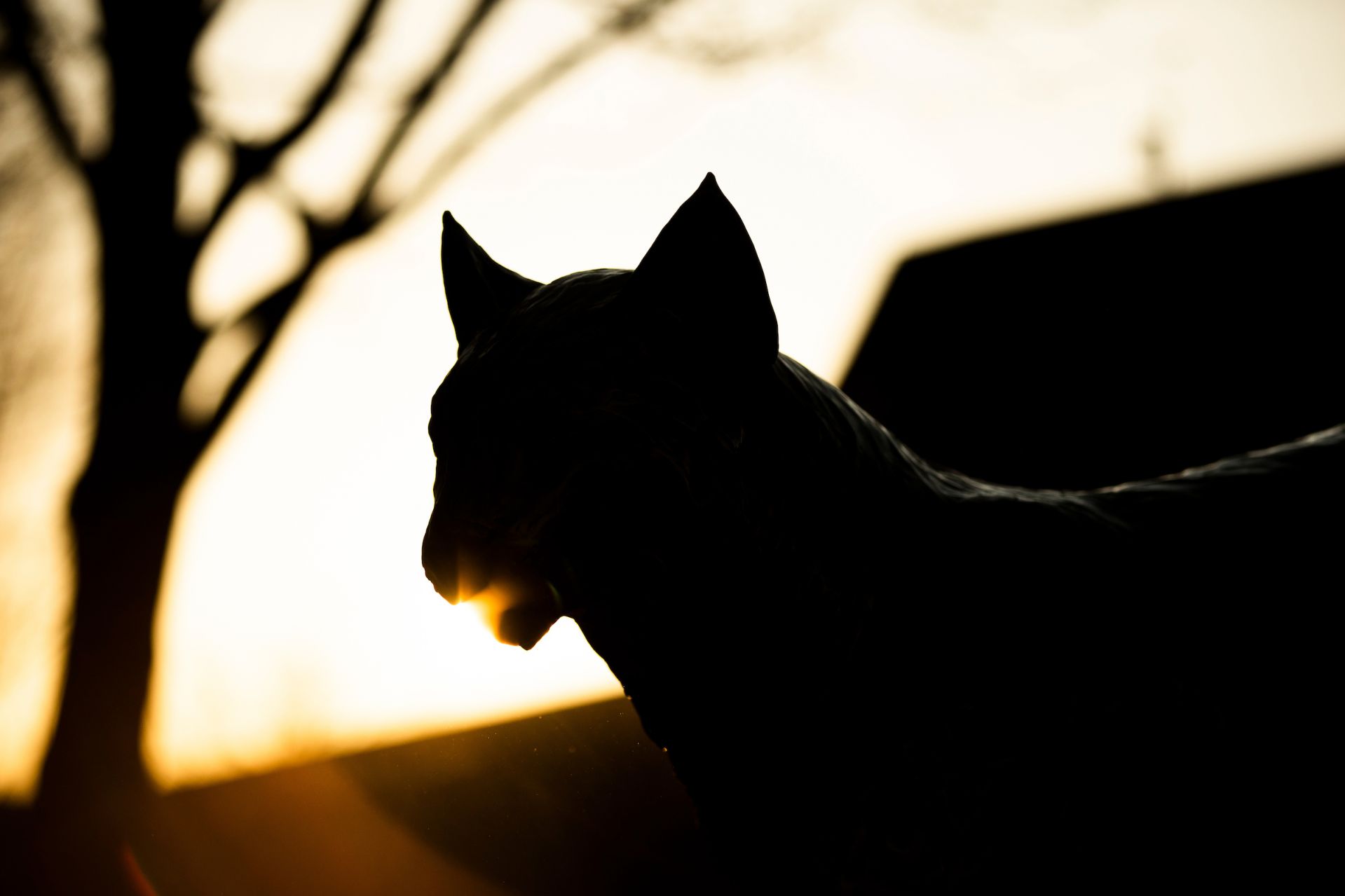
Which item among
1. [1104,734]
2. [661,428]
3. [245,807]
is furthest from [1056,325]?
[245,807]

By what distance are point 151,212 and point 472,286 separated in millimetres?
2416

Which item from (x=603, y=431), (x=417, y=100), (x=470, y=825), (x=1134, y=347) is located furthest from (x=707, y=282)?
(x=417, y=100)

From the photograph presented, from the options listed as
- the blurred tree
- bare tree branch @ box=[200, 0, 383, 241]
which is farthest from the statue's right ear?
bare tree branch @ box=[200, 0, 383, 241]

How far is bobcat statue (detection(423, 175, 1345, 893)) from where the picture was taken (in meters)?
0.69

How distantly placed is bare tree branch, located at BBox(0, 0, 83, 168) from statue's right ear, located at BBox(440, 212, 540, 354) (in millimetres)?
2489

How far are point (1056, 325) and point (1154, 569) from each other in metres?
A: 1.90

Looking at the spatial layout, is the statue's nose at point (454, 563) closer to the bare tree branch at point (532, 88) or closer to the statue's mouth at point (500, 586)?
the statue's mouth at point (500, 586)

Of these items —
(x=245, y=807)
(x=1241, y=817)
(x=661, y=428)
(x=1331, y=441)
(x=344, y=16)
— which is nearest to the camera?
(x=661, y=428)

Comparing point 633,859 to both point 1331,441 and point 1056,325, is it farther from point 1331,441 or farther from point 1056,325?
point 1056,325

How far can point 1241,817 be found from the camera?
2.71ft

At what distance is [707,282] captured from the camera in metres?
0.73

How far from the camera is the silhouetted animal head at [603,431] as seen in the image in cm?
65

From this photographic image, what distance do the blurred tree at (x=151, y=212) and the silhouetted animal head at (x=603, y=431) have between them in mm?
2228

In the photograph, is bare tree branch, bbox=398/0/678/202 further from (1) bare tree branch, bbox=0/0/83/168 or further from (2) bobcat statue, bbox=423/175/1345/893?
(2) bobcat statue, bbox=423/175/1345/893
